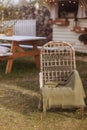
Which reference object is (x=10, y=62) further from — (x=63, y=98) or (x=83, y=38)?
(x=63, y=98)

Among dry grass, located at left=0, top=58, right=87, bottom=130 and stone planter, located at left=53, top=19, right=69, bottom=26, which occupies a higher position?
stone planter, located at left=53, top=19, right=69, bottom=26

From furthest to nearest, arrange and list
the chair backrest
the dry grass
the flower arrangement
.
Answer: the flower arrangement < the chair backrest < the dry grass

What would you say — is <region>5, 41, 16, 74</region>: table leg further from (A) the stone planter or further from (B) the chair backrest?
(A) the stone planter

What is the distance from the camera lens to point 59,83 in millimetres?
5191

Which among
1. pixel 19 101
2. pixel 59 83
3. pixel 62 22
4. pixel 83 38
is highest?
pixel 62 22

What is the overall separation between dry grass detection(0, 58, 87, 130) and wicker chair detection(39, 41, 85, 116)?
0.21 metres

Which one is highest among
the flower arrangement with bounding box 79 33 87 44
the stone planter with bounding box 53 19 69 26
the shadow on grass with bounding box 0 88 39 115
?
the stone planter with bounding box 53 19 69 26

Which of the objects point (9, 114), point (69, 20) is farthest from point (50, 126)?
point (69, 20)

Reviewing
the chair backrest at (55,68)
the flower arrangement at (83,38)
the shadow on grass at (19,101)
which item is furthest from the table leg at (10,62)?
the flower arrangement at (83,38)

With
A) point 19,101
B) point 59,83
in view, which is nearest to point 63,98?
point 59,83

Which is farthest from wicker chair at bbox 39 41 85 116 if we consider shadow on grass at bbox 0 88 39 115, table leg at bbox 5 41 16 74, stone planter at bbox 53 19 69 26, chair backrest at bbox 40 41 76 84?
stone planter at bbox 53 19 69 26

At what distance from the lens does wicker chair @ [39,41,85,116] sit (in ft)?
15.0

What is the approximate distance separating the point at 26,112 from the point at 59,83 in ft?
2.37

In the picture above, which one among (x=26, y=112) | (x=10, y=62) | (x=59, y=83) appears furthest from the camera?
(x=10, y=62)
